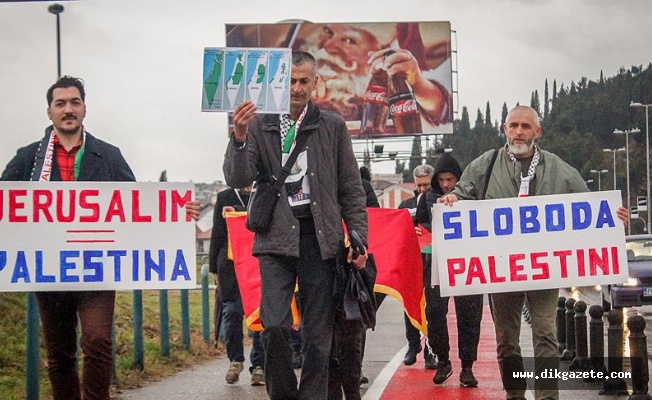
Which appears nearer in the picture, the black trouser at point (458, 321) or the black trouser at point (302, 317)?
the black trouser at point (302, 317)

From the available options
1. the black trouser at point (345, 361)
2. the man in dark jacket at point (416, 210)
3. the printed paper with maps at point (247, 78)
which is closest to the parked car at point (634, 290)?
the man in dark jacket at point (416, 210)

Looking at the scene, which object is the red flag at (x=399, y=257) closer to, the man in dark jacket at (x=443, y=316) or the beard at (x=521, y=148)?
the man in dark jacket at (x=443, y=316)

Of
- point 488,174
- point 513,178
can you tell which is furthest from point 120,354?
point 513,178

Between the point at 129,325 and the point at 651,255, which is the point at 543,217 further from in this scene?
the point at 651,255

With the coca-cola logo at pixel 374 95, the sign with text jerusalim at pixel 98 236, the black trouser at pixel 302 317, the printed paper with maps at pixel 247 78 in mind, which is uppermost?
the coca-cola logo at pixel 374 95

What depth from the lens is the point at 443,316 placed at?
10812 mm

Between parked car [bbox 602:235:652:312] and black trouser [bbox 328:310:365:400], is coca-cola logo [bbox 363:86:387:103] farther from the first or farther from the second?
black trouser [bbox 328:310:365:400]

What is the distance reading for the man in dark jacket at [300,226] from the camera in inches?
252

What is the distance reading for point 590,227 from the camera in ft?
26.8

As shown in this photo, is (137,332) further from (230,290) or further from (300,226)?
(300,226)

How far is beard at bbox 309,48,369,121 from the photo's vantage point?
53719 mm

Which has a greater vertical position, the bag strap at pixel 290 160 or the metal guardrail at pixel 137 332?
the bag strap at pixel 290 160

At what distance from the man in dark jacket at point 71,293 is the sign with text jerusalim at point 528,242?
2375 mm

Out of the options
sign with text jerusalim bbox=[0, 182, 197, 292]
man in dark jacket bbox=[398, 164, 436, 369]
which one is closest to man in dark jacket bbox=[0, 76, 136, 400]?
sign with text jerusalim bbox=[0, 182, 197, 292]
